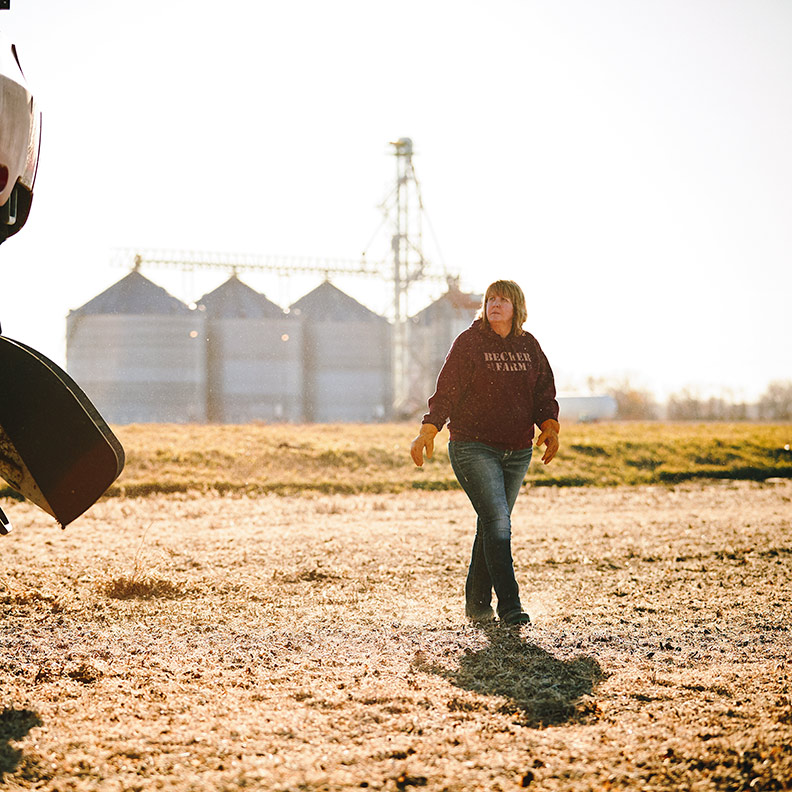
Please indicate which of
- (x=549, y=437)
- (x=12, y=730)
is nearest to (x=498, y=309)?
(x=549, y=437)

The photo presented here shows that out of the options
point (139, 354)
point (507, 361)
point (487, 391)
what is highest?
point (139, 354)

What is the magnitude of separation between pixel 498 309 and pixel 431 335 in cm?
3479

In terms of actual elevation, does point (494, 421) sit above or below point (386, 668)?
above

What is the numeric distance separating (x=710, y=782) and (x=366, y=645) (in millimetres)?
2044

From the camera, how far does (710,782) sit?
256 centimetres

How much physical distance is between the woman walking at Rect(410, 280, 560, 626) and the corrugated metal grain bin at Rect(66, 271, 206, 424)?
106 ft

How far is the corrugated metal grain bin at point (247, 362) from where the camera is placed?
3784 cm

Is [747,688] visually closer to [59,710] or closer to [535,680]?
[535,680]

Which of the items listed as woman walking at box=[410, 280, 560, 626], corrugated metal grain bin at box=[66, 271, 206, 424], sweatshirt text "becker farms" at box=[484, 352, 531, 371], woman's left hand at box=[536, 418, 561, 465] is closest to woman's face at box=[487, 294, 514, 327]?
woman walking at box=[410, 280, 560, 626]

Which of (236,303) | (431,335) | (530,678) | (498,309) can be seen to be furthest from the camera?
(431,335)

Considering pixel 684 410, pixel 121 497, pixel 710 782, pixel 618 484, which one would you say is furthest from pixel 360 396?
pixel 710 782

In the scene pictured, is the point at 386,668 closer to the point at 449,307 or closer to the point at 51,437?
the point at 51,437

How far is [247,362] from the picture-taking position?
1501 inches

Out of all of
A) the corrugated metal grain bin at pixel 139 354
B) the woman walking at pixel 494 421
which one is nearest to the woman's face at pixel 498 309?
the woman walking at pixel 494 421
